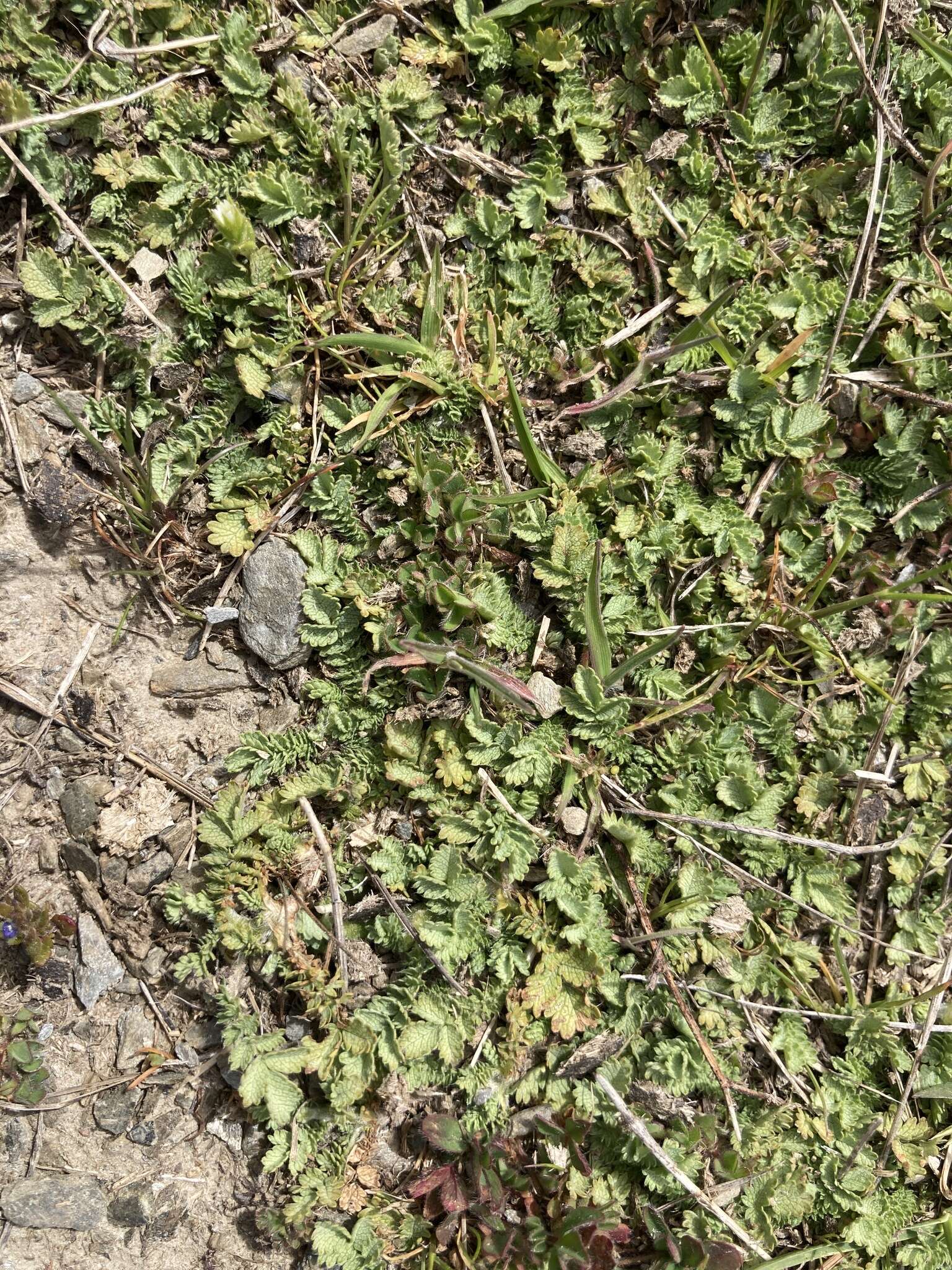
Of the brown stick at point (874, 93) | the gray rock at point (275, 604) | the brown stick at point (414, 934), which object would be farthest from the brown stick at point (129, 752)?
the brown stick at point (874, 93)

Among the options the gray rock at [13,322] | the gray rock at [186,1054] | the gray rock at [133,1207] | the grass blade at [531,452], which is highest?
the gray rock at [13,322]

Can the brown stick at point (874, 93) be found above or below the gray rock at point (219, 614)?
above

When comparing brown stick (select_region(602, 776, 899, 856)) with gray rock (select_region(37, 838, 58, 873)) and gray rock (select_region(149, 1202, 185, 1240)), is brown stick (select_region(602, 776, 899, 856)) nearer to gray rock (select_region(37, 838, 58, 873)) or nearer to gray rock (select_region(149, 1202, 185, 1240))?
gray rock (select_region(37, 838, 58, 873))

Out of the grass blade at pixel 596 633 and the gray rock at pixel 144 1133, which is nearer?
the grass blade at pixel 596 633

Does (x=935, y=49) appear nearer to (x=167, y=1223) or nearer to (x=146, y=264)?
(x=146, y=264)

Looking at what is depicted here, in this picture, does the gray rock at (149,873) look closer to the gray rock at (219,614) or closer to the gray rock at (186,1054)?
the gray rock at (186,1054)

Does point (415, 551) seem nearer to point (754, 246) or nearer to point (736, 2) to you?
point (754, 246)

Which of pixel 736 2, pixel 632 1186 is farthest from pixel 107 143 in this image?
pixel 632 1186
